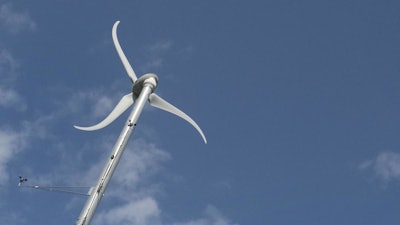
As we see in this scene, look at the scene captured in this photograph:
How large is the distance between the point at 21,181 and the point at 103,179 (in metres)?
6.90

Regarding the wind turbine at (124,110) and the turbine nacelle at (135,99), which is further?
the turbine nacelle at (135,99)

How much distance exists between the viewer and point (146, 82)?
2114 inches

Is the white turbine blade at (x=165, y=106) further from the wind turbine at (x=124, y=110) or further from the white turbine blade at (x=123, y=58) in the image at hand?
the white turbine blade at (x=123, y=58)

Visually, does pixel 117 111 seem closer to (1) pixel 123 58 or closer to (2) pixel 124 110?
(2) pixel 124 110

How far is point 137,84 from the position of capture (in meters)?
54.4

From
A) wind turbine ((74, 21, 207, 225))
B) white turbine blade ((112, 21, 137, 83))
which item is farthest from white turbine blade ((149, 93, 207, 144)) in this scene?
white turbine blade ((112, 21, 137, 83))

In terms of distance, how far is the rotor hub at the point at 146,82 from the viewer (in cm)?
5366

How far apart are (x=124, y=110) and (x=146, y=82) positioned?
3630mm

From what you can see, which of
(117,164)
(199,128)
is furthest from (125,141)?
(199,128)

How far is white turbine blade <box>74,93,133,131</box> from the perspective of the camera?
169 ft

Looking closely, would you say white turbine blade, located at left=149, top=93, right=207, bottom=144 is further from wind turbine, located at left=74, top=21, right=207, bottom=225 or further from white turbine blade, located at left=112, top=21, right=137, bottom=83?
white turbine blade, located at left=112, top=21, right=137, bottom=83

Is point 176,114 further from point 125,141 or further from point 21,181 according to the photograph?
point 21,181

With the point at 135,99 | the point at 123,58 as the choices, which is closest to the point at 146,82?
the point at 135,99

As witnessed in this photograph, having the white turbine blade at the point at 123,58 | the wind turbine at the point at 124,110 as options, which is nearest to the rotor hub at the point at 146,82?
the wind turbine at the point at 124,110
